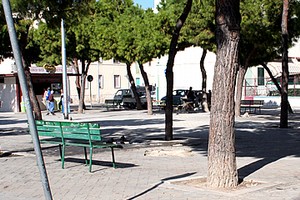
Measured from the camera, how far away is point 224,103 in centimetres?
863

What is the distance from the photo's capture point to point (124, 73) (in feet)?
223

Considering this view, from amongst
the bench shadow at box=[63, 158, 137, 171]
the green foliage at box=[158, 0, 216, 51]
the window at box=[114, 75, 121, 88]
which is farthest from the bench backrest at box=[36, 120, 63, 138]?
the window at box=[114, 75, 121, 88]

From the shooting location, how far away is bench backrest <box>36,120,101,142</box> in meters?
10.7

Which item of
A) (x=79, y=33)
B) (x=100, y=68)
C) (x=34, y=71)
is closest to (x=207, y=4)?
(x=79, y=33)

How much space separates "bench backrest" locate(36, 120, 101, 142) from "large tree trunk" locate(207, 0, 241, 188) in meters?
2.80

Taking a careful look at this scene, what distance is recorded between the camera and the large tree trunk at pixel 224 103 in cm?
859

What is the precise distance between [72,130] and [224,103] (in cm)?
372

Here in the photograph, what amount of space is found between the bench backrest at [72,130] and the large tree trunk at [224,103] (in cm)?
280

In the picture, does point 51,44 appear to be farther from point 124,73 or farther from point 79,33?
point 124,73

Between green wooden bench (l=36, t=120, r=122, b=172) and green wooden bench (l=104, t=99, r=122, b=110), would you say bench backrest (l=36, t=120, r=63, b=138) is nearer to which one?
green wooden bench (l=36, t=120, r=122, b=172)

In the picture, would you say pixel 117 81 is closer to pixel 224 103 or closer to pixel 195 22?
pixel 195 22

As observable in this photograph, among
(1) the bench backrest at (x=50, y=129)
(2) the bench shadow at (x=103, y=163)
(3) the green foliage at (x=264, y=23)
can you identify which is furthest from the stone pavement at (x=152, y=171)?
(3) the green foliage at (x=264, y=23)

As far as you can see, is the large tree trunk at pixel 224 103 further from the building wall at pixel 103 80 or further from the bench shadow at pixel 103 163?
the building wall at pixel 103 80

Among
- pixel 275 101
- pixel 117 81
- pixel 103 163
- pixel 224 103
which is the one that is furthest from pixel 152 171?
pixel 117 81
